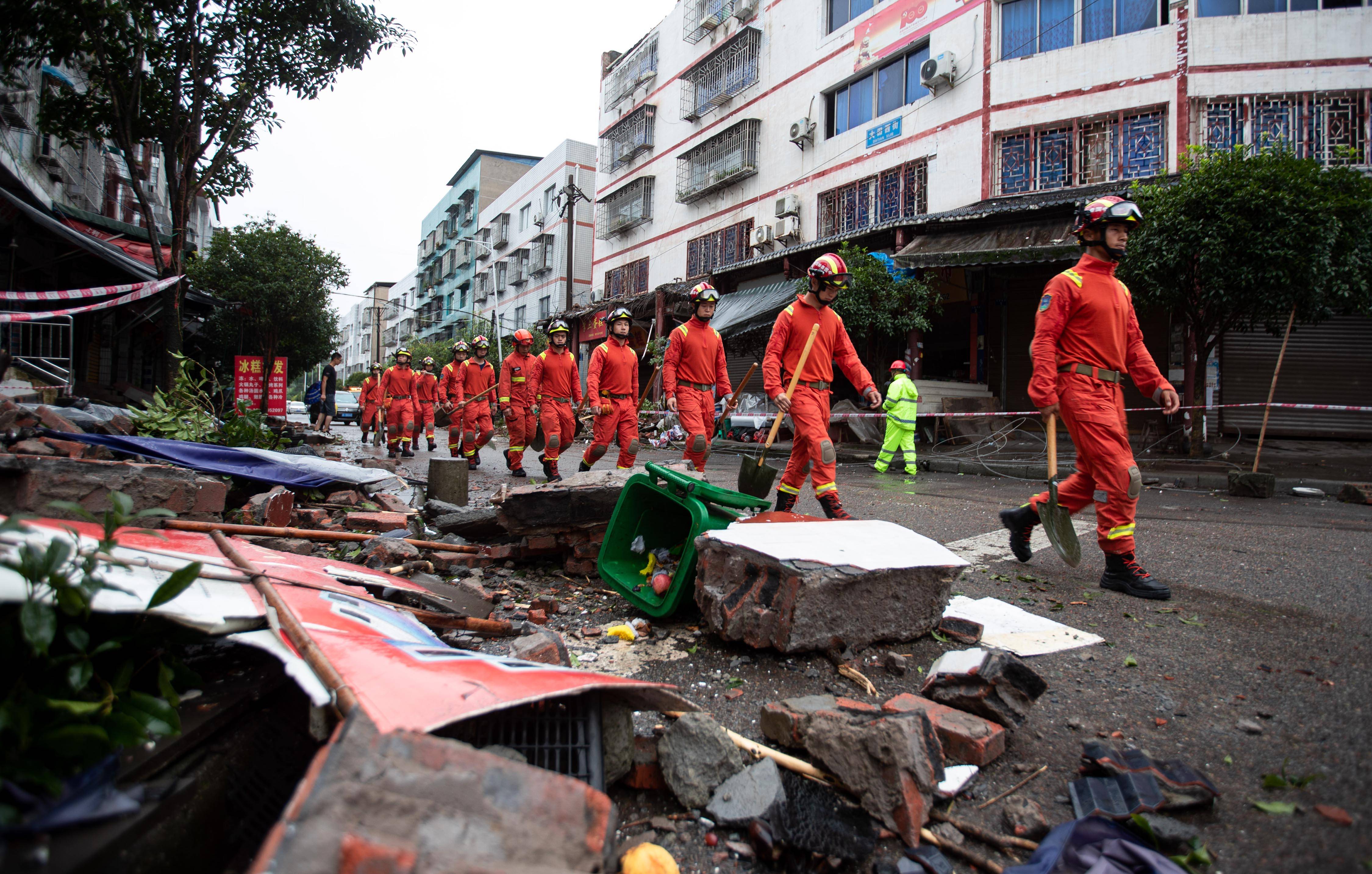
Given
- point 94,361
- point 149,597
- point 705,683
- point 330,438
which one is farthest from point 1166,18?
point 94,361

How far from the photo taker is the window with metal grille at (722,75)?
21.7 meters

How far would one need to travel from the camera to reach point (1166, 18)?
1315cm

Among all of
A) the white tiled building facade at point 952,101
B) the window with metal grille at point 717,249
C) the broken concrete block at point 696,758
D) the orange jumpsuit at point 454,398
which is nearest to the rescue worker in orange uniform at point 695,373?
the broken concrete block at point 696,758

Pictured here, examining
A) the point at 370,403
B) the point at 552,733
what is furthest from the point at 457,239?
the point at 552,733

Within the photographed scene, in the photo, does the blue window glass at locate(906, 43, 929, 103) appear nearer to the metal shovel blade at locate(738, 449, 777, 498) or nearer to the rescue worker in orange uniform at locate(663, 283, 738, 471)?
the rescue worker in orange uniform at locate(663, 283, 738, 471)

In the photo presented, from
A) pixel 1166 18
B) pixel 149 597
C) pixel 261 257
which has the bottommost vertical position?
pixel 149 597

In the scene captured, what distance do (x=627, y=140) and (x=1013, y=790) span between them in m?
29.5

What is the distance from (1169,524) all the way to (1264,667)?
381 cm

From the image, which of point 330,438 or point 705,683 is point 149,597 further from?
point 330,438

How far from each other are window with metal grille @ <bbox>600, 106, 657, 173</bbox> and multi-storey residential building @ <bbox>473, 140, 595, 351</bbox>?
292 centimetres

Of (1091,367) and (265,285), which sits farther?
(265,285)

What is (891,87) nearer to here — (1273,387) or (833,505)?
(1273,387)

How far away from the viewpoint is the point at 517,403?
9922mm

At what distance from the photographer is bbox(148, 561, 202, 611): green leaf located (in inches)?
58.6
